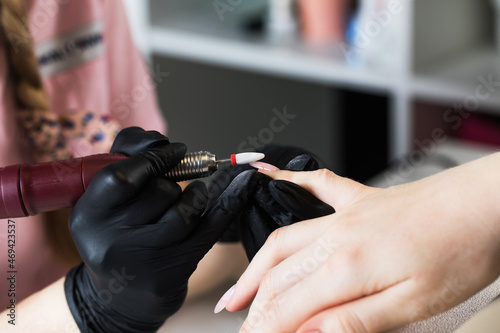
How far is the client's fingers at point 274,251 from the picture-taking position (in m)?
0.42

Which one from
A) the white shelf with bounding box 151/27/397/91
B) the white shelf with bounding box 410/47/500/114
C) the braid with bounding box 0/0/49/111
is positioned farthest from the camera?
the white shelf with bounding box 151/27/397/91

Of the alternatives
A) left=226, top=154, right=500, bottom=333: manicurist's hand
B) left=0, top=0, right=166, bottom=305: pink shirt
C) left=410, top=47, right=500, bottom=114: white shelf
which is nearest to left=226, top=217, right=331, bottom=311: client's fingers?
left=226, top=154, right=500, bottom=333: manicurist's hand

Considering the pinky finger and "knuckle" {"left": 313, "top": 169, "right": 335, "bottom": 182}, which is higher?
"knuckle" {"left": 313, "top": 169, "right": 335, "bottom": 182}

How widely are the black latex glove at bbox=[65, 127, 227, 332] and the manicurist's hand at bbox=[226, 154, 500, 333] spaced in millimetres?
65

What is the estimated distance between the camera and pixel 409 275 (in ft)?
1.24

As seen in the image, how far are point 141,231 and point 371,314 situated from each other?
0.17 m

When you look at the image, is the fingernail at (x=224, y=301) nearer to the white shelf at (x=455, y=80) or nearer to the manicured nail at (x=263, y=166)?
the manicured nail at (x=263, y=166)

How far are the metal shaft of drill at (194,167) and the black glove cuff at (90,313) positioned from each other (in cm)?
12

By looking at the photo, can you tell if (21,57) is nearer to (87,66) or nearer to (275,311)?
(87,66)

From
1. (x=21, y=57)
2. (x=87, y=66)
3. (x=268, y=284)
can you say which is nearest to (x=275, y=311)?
(x=268, y=284)

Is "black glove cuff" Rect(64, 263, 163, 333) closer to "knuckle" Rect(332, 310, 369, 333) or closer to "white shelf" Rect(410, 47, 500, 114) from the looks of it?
Result: "knuckle" Rect(332, 310, 369, 333)

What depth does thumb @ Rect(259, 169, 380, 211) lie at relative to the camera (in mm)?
445

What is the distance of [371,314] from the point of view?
0.38 metres

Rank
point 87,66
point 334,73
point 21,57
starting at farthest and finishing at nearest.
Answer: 1. point 334,73
2. point 87,66
3. point 21,57
